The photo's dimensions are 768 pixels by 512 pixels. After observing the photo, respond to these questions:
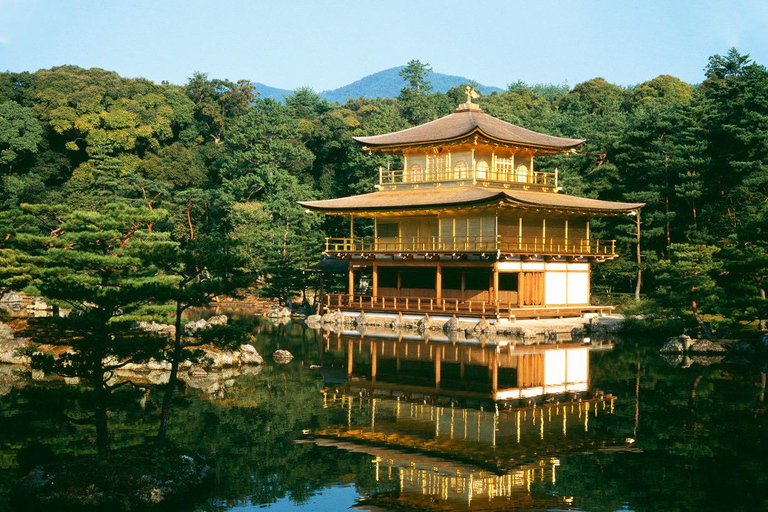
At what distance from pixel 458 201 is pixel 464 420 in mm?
21850

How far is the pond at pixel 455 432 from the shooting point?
14.1 meters

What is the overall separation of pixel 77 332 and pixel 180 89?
73049 millimetres

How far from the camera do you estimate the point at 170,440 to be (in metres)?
17.4

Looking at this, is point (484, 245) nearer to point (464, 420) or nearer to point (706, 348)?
point (706, 348)

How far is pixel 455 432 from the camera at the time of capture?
18297 mm

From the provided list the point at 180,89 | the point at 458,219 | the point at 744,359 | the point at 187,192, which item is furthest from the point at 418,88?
the point at 744,359

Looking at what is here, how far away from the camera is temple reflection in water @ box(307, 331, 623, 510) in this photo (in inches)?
562

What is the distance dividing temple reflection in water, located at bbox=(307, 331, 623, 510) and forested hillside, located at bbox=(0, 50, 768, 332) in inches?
275

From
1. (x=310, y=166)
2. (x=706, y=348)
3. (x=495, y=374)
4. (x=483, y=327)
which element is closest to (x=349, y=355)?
(x=495, y=374)

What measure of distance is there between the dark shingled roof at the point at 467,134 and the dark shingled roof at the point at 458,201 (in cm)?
270

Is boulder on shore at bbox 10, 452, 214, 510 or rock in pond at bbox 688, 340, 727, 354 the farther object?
rock in pond at bbox 688, 340, 727, 354

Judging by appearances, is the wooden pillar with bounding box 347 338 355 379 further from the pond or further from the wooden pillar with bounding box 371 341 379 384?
the wooden pillar with bounding box 371 341 379 384

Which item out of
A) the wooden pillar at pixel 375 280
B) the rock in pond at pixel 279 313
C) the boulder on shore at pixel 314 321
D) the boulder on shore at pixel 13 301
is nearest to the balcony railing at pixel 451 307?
the wooden pillar at pixel 375 280

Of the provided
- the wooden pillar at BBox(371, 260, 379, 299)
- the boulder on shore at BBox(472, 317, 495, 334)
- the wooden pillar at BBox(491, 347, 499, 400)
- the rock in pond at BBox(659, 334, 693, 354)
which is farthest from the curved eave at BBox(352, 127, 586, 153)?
the rock in pond at BBox(659, 334, 693, 354)
